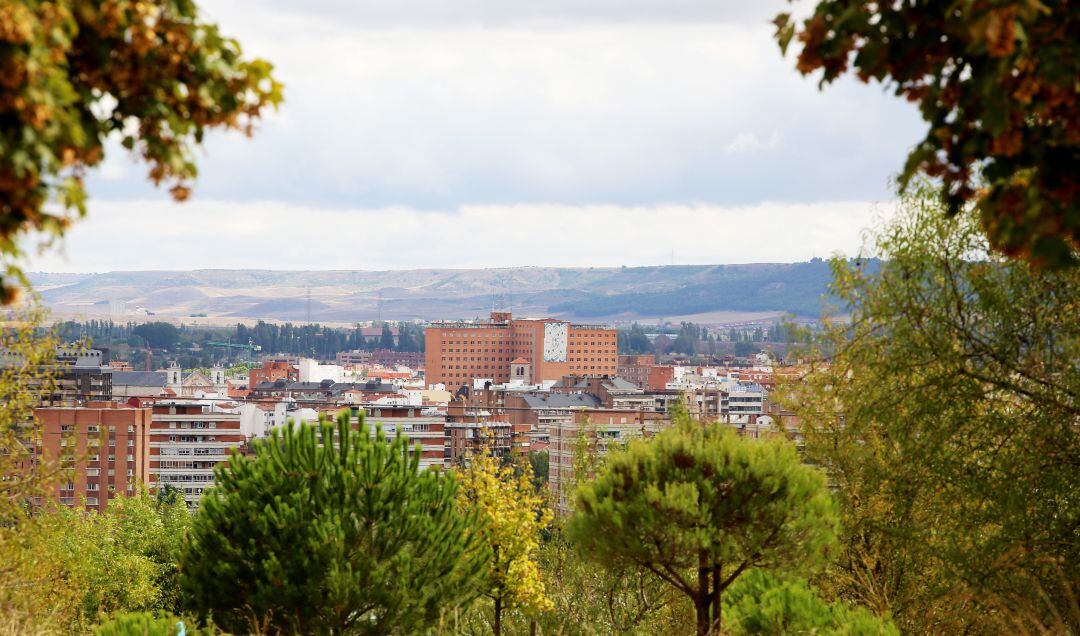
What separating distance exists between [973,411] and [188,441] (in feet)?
309

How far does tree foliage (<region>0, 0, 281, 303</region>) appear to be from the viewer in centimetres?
279

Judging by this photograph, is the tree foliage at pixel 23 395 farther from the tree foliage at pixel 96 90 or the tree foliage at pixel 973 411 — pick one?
the tree foliage at pixel 96 90

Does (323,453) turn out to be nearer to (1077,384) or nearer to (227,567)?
(227,567)

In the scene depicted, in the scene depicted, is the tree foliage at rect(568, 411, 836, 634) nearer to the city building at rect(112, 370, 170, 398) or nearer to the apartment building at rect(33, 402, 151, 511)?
the apartment building at rect(33, 402, 151, 511)

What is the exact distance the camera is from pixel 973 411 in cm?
1094

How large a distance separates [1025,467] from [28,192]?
893 centimetres

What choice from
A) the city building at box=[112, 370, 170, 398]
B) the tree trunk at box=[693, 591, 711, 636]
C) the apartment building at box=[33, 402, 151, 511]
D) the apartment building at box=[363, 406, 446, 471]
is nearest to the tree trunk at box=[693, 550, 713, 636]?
the tree trunk at box=[693, 591, 711, 636]

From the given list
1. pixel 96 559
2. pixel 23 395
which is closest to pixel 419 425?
pixel 96 559

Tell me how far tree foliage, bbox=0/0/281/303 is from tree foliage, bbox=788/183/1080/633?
7100 mm

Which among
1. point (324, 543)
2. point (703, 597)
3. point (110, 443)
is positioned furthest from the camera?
point (110, 443)

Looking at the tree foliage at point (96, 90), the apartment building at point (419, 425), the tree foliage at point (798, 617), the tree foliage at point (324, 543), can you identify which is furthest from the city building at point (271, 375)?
the tree foliage at point (96, 90)

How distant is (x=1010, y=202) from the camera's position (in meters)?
3.46

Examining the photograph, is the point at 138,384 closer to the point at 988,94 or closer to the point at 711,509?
the point at 711,509

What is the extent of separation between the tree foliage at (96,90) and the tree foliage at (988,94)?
1.53 metres
